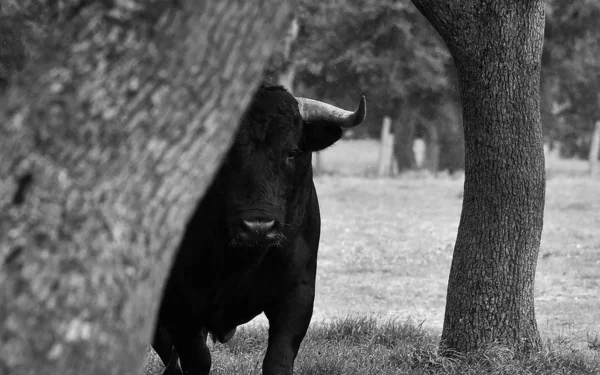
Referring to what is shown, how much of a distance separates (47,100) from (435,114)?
3111 cm

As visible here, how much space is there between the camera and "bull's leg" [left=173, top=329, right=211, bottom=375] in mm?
6008

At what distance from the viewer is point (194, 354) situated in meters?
6.02

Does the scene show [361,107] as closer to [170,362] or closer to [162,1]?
[170,362]

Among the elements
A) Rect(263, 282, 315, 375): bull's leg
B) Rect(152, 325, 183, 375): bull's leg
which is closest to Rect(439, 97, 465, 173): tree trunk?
Rect(152, 325, 183, 375): bull's leg

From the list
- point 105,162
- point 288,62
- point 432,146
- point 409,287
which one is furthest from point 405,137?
point 105,162

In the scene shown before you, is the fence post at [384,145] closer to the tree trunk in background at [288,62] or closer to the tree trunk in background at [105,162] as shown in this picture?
the tree trunk in background at [288,62]

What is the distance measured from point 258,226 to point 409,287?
6098mm

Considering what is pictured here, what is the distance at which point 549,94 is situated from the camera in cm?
3275

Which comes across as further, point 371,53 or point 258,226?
point 371,53

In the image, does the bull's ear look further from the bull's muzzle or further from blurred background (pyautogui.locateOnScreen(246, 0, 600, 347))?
blurred background (pyautogui.locateOnScreen(246, 0, 600, 347))

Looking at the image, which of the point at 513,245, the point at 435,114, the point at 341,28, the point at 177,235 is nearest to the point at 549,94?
the point at 435,114

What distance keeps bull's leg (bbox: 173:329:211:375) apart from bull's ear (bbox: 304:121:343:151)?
149cm

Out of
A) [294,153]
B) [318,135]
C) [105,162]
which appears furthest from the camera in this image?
[318,135]

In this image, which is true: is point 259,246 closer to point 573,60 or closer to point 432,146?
point 573,60
